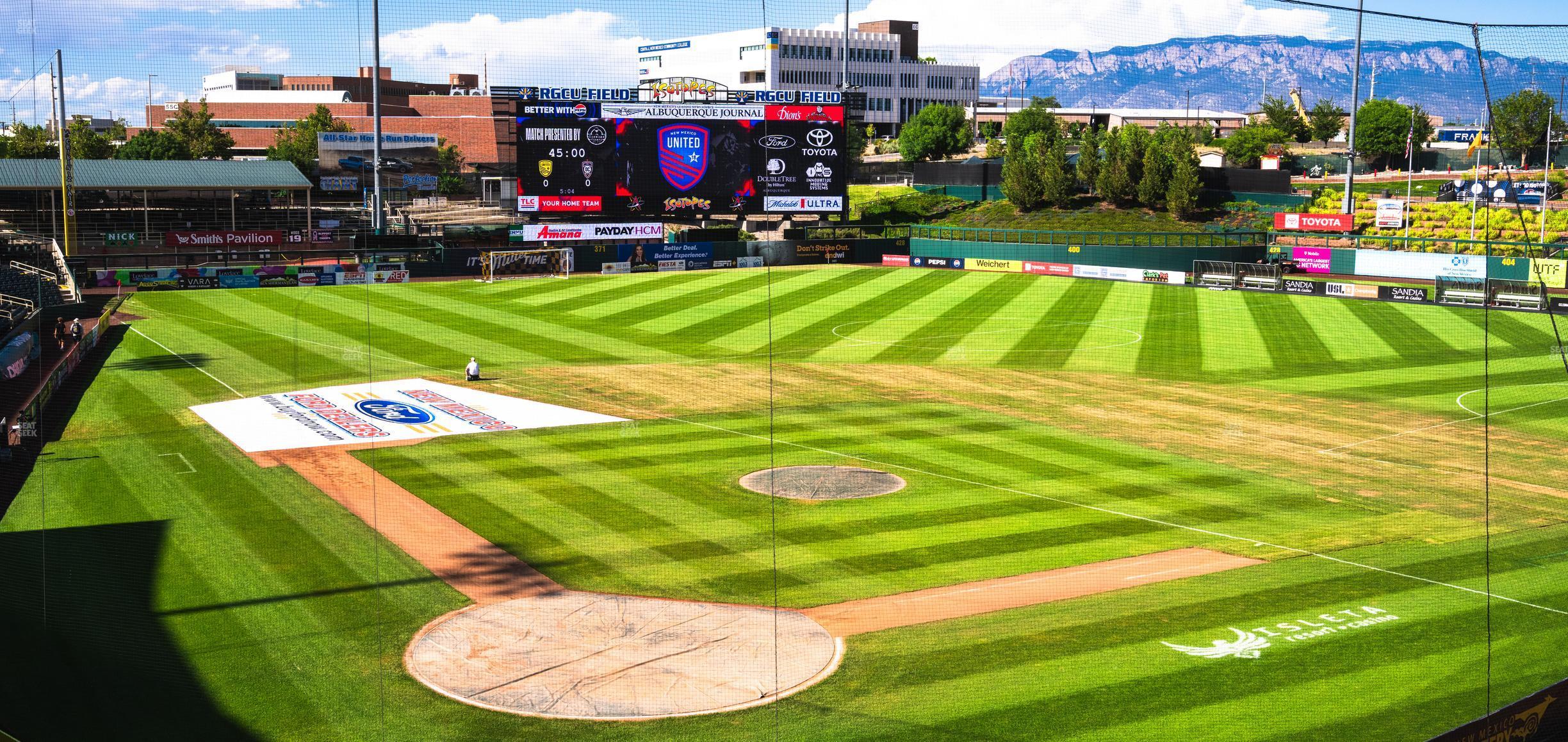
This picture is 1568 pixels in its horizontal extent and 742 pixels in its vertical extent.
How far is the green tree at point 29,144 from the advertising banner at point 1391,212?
68605 millimetres

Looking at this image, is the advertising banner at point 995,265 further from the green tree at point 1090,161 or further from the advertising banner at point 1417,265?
the green tree at point 1090,161

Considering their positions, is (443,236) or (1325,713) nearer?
(1325,713)

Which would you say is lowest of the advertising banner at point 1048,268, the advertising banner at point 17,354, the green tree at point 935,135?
the advertising banner at point 17,354

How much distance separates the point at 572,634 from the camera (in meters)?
15.8

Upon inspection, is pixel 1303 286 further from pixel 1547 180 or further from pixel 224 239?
pixel 224 239

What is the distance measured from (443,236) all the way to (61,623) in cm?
5121

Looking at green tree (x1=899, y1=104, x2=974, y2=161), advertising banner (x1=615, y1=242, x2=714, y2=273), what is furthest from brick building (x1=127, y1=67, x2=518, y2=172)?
green tree (x1=899, y1=104, x2=974, y2=161)

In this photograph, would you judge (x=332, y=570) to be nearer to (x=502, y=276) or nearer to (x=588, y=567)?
(x=588, y=567)

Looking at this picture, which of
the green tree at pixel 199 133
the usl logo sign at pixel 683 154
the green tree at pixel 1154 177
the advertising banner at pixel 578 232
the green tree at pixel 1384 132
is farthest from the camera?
the green tree at pixel 1384 132

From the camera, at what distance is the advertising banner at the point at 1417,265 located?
182 feet

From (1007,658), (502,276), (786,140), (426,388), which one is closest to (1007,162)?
(786,140)

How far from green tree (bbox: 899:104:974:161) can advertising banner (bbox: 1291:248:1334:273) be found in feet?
179

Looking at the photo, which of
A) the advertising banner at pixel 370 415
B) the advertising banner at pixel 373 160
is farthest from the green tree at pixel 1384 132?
the advertising banner at pixel 370 415

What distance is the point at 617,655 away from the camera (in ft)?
49.7
